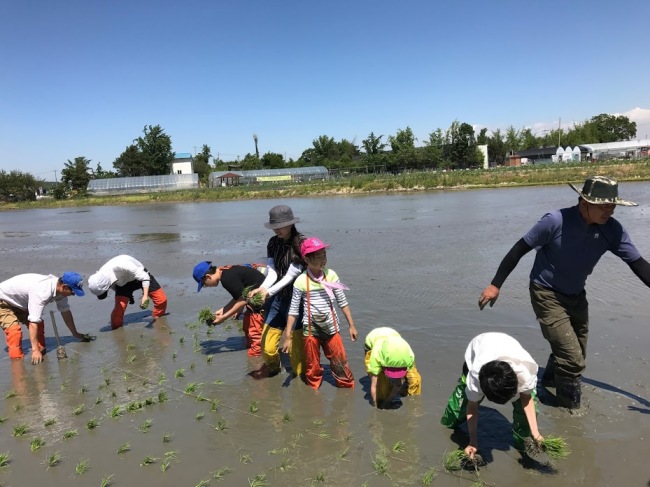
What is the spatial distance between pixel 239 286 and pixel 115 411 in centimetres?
194

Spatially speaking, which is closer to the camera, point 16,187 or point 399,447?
point 399,447

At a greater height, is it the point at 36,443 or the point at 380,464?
the point at 36,443

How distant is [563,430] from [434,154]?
79.5 m

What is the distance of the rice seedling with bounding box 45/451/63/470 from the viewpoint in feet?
12.1

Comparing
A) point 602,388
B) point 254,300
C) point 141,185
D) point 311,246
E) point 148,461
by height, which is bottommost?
point 602,388

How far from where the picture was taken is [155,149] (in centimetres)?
8962

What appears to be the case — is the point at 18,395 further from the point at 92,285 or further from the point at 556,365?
the point at 556,365

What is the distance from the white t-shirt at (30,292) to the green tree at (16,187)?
283 ft

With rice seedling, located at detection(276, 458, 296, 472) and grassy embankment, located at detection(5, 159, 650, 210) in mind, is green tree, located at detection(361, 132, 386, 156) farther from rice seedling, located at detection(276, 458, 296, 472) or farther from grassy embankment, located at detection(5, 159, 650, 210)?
rice seedling, located at detection(276, 458, 296, 472)

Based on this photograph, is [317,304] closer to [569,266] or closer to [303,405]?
[303,405]

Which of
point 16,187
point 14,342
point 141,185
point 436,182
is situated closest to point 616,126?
point 436,182

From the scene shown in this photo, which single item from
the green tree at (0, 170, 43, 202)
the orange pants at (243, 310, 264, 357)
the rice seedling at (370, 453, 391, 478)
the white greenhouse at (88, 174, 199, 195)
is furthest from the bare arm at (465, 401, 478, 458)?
the green tree at (0, 170, 43, 202)

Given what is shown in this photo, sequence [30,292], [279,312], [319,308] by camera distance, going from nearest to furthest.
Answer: [319,308], [279,312], [30,292]

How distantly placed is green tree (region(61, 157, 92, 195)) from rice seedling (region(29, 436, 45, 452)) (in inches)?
3267
